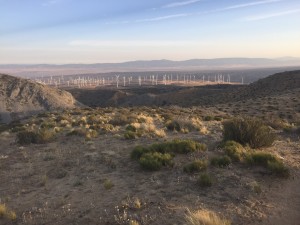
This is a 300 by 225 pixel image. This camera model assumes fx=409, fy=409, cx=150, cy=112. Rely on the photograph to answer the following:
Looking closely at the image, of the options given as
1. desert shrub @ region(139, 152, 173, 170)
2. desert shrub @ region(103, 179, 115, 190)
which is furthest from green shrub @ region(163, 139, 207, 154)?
desert shrub @ region(103, 179, 115, 190)

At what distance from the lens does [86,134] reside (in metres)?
20.1

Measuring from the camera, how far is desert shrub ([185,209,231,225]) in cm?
792

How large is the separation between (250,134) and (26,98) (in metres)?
64.3

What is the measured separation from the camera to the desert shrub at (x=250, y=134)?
15328 mm

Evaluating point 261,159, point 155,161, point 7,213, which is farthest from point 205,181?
point 7,213

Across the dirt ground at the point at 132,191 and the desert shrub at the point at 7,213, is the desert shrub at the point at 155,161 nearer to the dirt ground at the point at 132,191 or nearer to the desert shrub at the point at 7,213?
the dirt ground at the point at 132,191

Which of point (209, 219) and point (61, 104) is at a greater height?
point (209, 219)

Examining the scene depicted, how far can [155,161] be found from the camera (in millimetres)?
12594

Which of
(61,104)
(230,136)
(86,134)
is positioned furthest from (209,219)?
(61,104)

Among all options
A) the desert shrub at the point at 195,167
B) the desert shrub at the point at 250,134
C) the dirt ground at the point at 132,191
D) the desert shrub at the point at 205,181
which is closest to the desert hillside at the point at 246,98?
the desert shrub at the point at 250,134

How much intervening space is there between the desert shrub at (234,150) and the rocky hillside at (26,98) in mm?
55555

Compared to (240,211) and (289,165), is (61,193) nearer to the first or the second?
(240,211)

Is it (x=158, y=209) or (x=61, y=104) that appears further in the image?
(x=61, y=104)

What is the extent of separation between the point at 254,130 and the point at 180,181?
5.49m
